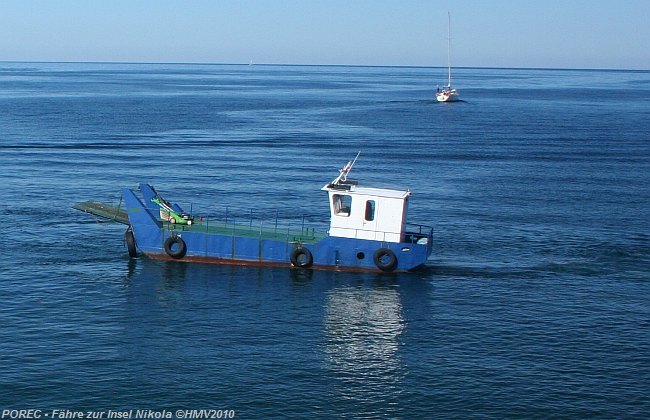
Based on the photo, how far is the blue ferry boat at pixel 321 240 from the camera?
53125 mm

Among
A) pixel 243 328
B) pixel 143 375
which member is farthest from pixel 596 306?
pixel 143 375

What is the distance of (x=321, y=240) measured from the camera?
53438 mm

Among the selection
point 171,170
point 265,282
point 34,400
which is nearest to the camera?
point 34,400

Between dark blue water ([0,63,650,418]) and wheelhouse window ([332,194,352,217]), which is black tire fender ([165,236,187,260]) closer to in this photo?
dark blue water ([0,63,650,418])

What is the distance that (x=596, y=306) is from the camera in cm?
4800

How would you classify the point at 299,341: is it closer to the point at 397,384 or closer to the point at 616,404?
the point at 397,384

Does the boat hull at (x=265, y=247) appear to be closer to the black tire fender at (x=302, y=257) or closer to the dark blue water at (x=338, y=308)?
the black tire fender at (x=302, y=257)

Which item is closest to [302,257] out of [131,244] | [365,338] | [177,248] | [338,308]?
[338,308]

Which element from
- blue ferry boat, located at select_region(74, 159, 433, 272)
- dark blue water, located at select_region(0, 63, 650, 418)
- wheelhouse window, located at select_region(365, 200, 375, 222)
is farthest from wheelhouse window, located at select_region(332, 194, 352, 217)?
dark blue water, located at select_region(0, 63, 650, 418)

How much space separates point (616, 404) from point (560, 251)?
25.1 metres

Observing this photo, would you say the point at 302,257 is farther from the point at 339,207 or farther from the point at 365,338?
the point at 365,338

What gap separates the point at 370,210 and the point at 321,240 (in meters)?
3.53

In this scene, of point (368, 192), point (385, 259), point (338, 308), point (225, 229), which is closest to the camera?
point (338, 308)

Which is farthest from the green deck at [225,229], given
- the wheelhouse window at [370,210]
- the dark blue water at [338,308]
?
the wheelhouse window at [370,210]
